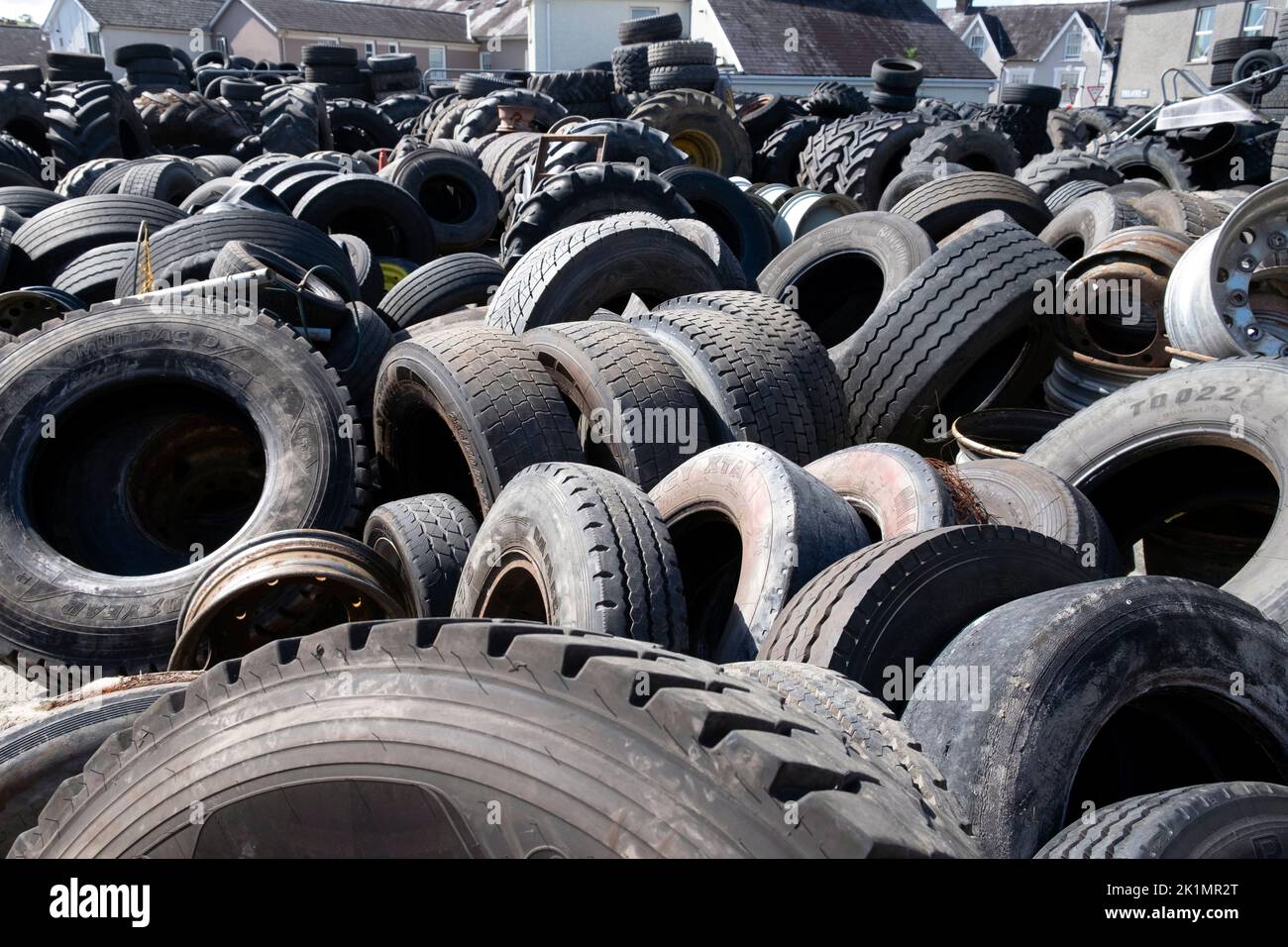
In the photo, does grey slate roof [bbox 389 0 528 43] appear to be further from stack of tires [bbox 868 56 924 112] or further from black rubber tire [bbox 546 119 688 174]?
black rubber tire [bbox 546 119 688 174]

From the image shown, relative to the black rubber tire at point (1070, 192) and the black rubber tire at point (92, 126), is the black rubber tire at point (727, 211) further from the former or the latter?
the black rubber tire at point (92, 126)

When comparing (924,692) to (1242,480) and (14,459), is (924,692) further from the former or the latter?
(14,459)

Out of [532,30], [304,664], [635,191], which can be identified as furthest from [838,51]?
[304,664]

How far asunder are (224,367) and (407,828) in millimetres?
3170

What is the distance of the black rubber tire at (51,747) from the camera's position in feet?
8.30

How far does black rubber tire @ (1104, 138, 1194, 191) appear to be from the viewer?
10.7 metres

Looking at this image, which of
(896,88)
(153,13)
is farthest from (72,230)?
(153,13)

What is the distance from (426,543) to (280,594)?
0.54 m

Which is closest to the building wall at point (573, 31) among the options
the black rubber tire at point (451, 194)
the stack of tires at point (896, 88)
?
the stack of tires at point (896, 88)

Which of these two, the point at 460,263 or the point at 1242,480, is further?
the point at 460,263

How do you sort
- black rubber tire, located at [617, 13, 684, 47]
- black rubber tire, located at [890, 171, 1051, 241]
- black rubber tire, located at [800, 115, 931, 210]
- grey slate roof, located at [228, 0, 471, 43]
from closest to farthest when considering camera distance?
black rubber tire, located at [890, 171, 1051, 241] < black rubber tire, located at [800, 115, 931, 210] < black rubber tire, located at [617, 13, 684, 47] < grey slate roof, located at [228, 0, 471, 43]

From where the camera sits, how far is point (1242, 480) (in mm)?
3881

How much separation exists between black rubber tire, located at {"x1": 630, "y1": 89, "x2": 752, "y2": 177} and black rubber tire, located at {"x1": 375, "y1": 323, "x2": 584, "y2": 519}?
941cm

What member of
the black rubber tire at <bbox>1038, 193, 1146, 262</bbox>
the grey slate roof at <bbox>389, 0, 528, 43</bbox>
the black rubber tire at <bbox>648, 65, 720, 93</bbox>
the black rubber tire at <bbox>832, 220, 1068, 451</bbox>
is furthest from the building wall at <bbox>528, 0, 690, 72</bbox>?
the black rubber tire at <bbox>832, 220, 1068, 451</bbox>
